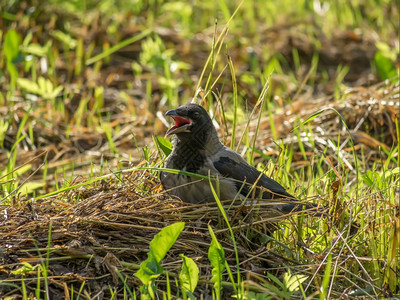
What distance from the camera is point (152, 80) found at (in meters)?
7.90

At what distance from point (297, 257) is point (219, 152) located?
0.94m

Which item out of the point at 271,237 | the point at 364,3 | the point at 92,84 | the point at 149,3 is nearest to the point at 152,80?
the point at 92,84

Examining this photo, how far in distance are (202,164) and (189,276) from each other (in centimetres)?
119

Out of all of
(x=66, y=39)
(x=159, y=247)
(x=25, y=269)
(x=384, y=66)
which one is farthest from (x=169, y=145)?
(x=66, y=39)

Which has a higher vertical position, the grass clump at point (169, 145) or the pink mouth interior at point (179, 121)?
the pink mouth interior at point (179, 121)

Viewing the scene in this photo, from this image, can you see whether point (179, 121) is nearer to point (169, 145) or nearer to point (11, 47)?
point (169, 145)

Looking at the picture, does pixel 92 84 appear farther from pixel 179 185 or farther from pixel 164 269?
pixel 164 269

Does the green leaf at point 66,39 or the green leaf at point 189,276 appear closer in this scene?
the green leaf at point 189,276

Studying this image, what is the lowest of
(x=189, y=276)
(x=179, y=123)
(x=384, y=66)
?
(x=384, y=66)

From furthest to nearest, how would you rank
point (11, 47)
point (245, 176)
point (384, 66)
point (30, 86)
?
point (384, 66)
point (11, 47)
point (30, 86)
point (245, 176)

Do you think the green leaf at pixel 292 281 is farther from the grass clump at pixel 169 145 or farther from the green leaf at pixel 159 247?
the green leaf at pixel 159 247

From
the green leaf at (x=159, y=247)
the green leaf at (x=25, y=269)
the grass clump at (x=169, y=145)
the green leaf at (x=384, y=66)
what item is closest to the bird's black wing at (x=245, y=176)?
the grass clump at (x=169, y=145)

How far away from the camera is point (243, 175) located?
167 inches

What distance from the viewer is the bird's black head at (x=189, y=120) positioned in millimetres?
4211
